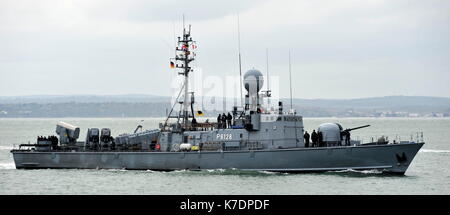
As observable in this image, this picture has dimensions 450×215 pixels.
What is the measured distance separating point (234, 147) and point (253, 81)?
466cm

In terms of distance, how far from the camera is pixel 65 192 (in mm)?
36344

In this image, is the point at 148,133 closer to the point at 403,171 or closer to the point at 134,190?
the point at 134,190

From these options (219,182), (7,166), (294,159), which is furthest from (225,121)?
(7,166)

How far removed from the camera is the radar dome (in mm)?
43438

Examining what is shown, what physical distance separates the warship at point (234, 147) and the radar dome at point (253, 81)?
0.07 m

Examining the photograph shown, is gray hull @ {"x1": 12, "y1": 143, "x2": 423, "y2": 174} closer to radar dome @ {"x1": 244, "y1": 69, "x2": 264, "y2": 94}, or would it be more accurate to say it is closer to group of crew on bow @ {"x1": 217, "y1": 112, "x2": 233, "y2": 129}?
group of crew on bow @ {"x1": 217, "y1": 112, "x2": 233, "y2": 129}

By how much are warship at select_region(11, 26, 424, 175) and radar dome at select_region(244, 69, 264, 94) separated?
66mm

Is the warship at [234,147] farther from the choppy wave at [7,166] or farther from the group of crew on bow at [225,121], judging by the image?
the choppy wave at [7,166]

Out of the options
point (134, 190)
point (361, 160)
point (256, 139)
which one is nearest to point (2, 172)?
point (134, 190)

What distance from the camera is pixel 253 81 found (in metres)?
43.4

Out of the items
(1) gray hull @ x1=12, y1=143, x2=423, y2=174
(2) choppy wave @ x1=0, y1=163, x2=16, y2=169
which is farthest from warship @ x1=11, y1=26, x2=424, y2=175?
(2) choppy wave @ x1=0, y1=163, x2=16, y2=169

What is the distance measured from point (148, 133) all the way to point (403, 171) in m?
17.3

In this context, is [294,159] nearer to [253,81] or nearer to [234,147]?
[234,147]

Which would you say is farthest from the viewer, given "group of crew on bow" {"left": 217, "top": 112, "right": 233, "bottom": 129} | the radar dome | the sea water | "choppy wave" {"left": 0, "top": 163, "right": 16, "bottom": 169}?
"choppy wave" {"left": 0, "top": 163, "right": 16, "bottom": 169}
